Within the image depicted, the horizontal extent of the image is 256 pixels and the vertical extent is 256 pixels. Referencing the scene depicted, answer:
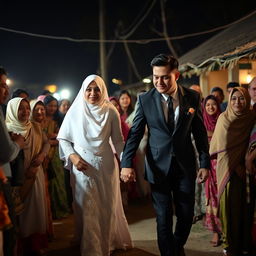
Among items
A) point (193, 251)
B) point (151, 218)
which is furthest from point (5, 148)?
point (151, 218)

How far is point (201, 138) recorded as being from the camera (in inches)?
147

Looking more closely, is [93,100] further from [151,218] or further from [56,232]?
[151,218]

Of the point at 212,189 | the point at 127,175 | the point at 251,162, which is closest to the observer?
the point at 127,175

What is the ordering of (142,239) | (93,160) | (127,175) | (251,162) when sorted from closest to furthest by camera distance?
(127,175) < (251,162) < (93,160) < (142,239)

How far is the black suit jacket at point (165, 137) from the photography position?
356 centimetres

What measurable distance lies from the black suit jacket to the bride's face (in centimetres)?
69

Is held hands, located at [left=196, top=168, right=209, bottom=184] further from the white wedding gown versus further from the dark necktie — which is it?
the white wedding gown

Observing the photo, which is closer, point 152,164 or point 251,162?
point 152,164

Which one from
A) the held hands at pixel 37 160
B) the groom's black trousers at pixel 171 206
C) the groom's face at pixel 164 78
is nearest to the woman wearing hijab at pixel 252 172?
the groom's black trousers at pixel 171 206

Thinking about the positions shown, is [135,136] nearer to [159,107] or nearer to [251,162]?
[159,107]

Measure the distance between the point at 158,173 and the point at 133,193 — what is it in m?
3.95

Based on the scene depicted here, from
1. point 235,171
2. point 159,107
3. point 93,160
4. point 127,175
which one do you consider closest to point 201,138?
point 159,107

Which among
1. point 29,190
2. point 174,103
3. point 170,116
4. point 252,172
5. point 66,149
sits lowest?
point 29,190

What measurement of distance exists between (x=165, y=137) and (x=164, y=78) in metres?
0.57
